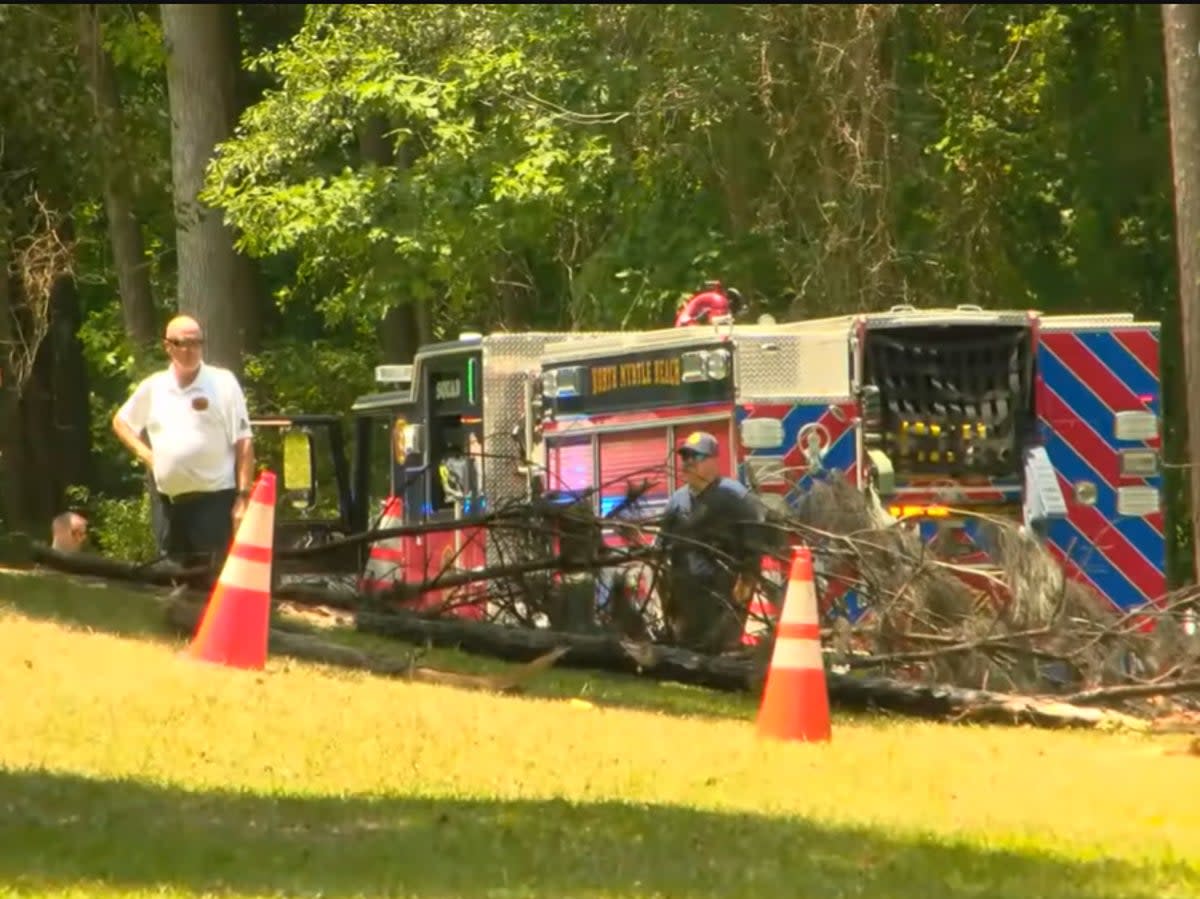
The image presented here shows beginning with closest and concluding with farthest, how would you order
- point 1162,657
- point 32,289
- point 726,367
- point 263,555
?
point 263,555 → point 1162,657 → point 726,367 → point 32,289

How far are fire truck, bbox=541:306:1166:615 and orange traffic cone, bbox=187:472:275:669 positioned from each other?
392cm

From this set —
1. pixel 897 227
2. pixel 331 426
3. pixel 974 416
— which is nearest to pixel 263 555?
pixel 974 416

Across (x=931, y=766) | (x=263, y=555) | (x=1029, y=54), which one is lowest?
(x=931, y=766)

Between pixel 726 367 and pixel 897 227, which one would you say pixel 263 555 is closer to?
pixel 726 367

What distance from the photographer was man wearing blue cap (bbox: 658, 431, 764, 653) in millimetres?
15070

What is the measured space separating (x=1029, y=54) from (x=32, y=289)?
1016 cm

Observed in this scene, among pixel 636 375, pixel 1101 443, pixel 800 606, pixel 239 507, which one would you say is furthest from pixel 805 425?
pixel 800 606

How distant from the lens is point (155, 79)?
36875 mm

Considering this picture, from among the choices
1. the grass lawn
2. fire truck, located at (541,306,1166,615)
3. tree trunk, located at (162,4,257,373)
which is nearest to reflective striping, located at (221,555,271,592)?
the grass lawn

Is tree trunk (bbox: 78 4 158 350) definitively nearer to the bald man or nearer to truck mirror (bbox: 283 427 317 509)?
truck mirror (bbox: 283 427 317 509)

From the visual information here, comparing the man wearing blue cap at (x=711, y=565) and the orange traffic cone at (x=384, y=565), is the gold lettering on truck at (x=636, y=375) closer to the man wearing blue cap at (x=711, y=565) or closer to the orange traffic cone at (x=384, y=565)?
the orange traffic cone at (x=384, y=565)

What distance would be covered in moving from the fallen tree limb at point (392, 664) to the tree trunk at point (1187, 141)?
9.09 metres

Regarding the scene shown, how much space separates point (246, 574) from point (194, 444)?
1.66 meters

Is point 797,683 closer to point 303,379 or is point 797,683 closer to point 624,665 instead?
point 624,665
